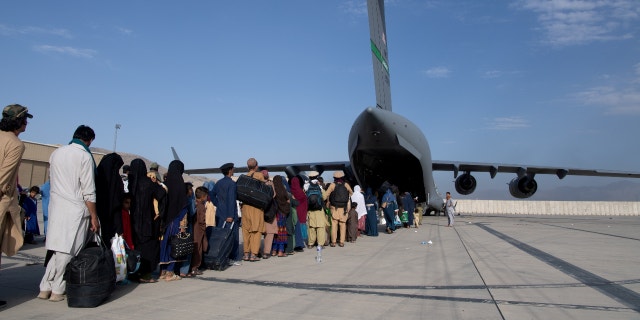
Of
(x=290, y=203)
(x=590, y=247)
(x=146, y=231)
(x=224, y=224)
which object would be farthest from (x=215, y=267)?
(x=590, y=247)

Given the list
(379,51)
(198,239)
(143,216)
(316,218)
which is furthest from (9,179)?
(379,51)

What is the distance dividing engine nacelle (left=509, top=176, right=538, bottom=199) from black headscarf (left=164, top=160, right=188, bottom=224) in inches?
819

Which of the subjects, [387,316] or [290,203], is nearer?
[387,316]

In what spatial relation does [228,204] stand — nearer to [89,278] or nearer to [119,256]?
[119,256]

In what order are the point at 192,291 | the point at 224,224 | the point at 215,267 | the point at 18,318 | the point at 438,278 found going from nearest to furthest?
the point at 18,318, the point at 192,291, the point at 438,278, the point at 215,267, the point at 224,224

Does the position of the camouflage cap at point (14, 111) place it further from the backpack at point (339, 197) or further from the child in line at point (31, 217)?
the backpack at point (339, 197)

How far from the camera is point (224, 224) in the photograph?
6848mm

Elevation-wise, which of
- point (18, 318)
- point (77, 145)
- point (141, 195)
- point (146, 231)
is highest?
point (77, 145)

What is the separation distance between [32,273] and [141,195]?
194 centimetres

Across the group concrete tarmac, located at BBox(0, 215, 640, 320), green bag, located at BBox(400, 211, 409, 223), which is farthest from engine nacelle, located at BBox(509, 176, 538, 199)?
concrete tarmac, located at BBox(0, 215, 640, 320)

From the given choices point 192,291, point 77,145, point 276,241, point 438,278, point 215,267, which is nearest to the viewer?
point 77,145

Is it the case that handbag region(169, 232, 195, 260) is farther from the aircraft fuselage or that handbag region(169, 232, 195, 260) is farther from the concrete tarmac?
the aircraft fuselage

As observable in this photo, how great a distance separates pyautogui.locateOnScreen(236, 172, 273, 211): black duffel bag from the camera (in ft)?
22.5

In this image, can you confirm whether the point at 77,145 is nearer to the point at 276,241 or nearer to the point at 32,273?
the point at 32,273
